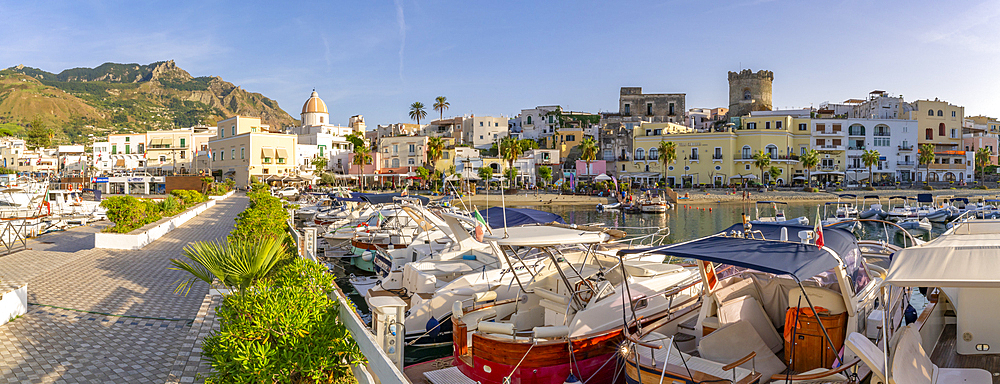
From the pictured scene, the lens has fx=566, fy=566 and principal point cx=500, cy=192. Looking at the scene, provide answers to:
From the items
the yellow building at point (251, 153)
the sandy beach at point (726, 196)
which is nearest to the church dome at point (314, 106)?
the yellow building at point (251, 153)

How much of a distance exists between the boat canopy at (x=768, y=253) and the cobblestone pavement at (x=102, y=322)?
5.85 meters

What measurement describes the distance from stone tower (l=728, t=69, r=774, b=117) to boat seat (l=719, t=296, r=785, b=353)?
93050 mm

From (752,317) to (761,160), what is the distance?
2711 inches

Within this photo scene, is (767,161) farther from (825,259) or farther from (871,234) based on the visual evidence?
(825,259)

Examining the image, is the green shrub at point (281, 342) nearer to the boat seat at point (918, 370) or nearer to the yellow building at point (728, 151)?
the boat seat at point (918, 370)

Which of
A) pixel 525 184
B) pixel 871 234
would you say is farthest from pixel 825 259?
pixel 525 184

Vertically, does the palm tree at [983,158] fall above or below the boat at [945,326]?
above

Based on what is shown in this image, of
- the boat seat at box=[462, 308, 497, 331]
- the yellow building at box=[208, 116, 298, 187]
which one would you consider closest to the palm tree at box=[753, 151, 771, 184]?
the yellow building at box=[208, 116, 298, 187]

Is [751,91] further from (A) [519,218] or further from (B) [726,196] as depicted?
(A) [519,218]

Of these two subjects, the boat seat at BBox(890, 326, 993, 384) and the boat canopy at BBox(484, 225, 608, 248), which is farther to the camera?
the boat canopy at BBox(484, 225, 608, 248)

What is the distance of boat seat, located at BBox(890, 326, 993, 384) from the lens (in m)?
4.77

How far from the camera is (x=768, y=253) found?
6.40 meters

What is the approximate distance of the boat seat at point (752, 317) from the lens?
7.52 m

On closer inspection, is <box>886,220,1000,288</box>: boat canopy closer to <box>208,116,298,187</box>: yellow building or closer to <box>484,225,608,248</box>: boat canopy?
<box>484,225,608,248</box>: boat canopy
